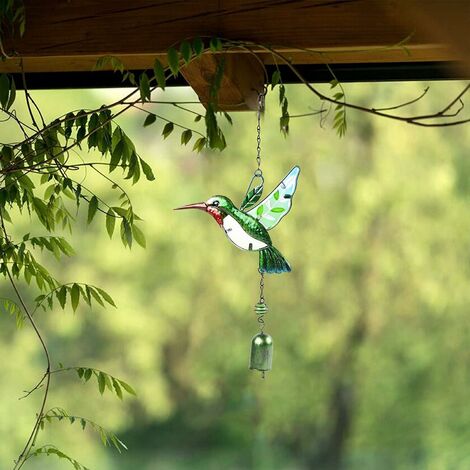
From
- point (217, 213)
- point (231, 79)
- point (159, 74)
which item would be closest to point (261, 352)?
point (217, 213)

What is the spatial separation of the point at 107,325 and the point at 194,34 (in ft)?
21.3

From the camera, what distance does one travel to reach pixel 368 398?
8117 mm

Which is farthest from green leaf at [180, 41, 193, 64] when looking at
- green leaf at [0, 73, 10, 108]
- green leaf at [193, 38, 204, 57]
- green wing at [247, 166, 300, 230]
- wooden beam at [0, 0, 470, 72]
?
green wing at [247, 166, 300, 230]

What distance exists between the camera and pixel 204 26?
1733mm

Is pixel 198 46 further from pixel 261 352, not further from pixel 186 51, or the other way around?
pixel 261 352

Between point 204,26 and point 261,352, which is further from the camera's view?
point 261,352

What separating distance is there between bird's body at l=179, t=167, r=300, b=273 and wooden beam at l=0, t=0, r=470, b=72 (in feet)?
1.16

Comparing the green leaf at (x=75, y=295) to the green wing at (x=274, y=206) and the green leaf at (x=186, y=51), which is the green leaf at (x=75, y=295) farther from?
the green leaf at (x=186, y=51)

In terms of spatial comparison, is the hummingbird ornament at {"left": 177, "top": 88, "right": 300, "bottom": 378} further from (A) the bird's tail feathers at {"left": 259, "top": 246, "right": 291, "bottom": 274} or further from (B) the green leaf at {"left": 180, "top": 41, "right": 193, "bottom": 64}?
(B) the green leaf at {"left": 180, "top": 41, "right": 193, "bottom": 64}

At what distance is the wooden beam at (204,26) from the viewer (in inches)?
66.6

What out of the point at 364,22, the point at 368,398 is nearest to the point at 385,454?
the point at 368,398

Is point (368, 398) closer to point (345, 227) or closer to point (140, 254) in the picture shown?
point (345, 227)

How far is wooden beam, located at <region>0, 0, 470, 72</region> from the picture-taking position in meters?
1.69

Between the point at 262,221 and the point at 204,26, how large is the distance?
18.4 inches
